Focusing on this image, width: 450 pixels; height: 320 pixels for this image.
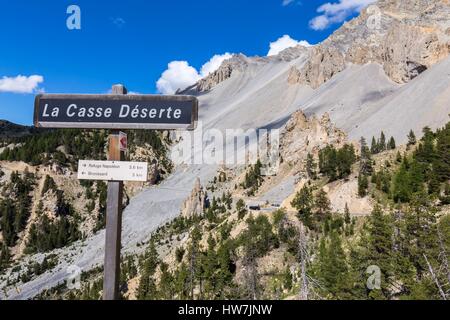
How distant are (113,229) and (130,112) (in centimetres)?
208

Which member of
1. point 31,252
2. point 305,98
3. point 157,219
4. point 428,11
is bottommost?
point 31,252

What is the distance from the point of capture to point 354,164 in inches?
2032

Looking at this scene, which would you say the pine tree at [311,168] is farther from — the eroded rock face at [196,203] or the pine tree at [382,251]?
the eroded rock face at [196,203]

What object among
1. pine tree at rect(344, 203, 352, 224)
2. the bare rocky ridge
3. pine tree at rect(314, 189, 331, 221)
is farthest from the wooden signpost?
the bare rocky ridge

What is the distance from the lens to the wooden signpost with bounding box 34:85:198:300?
7.25 m

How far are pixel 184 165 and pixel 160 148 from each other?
22.8m

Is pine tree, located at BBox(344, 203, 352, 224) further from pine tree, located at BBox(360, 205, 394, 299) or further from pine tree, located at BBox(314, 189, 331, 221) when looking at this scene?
pine tree, located at BBox(360, 205, 394, 299)

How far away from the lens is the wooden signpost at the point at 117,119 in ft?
23.8

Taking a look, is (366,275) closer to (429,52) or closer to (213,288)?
(213,288)

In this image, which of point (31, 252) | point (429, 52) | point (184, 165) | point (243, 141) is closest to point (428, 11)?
point (429, 52)

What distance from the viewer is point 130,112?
7.41 meters

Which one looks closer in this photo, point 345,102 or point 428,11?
point 345,102

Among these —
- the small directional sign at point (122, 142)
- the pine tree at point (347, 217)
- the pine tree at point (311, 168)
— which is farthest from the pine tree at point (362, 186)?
the small directional sign at point (122, 142)

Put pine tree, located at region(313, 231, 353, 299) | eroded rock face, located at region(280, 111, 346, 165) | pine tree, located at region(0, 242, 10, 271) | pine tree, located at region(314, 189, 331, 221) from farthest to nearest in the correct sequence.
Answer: pine tree, located at region(0, 242, 10, 271) < eroded rock face, located at region(280, 111, 346, 165) < pine tree, located at region(314, 189, 331, 221) < pine tree, located at region(313, 231, 353, 299)
